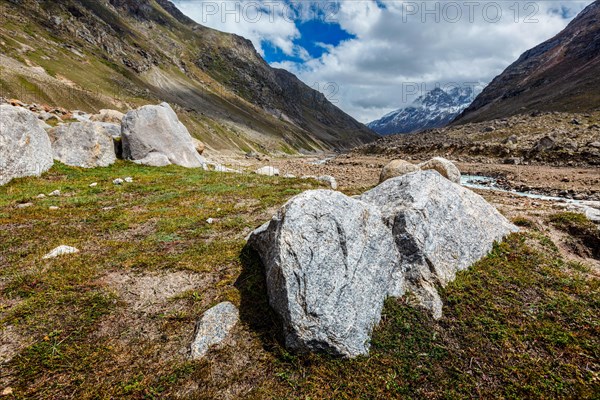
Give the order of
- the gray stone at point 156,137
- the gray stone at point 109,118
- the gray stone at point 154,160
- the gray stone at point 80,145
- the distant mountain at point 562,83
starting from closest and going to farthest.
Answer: the gray stone at point 80,145 < the gray stone at point 154,160 < the gray stone at point 156,137 < the gray stone at point 109,118 < the distant mountain at point 562,83

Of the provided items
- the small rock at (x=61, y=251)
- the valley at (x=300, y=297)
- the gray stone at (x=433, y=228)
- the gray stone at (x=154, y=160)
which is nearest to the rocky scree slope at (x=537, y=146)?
the valley at (x=300, y=297)

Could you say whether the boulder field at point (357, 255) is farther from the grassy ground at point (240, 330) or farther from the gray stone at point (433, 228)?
the grassy ground at point (240, 330)

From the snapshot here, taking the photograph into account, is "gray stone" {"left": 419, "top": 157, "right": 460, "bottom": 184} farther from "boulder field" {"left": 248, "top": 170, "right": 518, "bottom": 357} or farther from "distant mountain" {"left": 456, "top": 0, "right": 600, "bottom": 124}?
"distant mountain" {"left": 456, "top": 0, "right": 600, "bottom": 124}

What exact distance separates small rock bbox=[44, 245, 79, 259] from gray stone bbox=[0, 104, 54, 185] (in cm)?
1178

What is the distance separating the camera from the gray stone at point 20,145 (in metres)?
16.7

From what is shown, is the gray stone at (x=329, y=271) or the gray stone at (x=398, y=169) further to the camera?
the gray stone at (x=398, y=169)

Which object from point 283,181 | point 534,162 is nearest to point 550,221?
point 283,181

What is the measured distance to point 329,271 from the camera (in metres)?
6.61

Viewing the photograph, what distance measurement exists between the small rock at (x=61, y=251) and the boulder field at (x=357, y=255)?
601 cm

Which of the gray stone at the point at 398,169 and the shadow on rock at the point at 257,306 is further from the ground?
the gray stone at the point at 398,169

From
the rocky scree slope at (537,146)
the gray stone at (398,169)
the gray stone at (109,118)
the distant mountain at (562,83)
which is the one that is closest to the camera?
the gray stone at (398,169)

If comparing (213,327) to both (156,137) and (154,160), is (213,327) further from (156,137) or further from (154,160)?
(156,137)

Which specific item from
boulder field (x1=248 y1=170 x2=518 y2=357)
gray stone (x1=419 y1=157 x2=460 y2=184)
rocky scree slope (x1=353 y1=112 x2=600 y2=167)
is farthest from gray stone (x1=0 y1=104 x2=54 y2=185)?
rocky scree slope (x1=353 y1=112 x2=600 y2=167)

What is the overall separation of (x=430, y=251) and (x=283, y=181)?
15906mm
